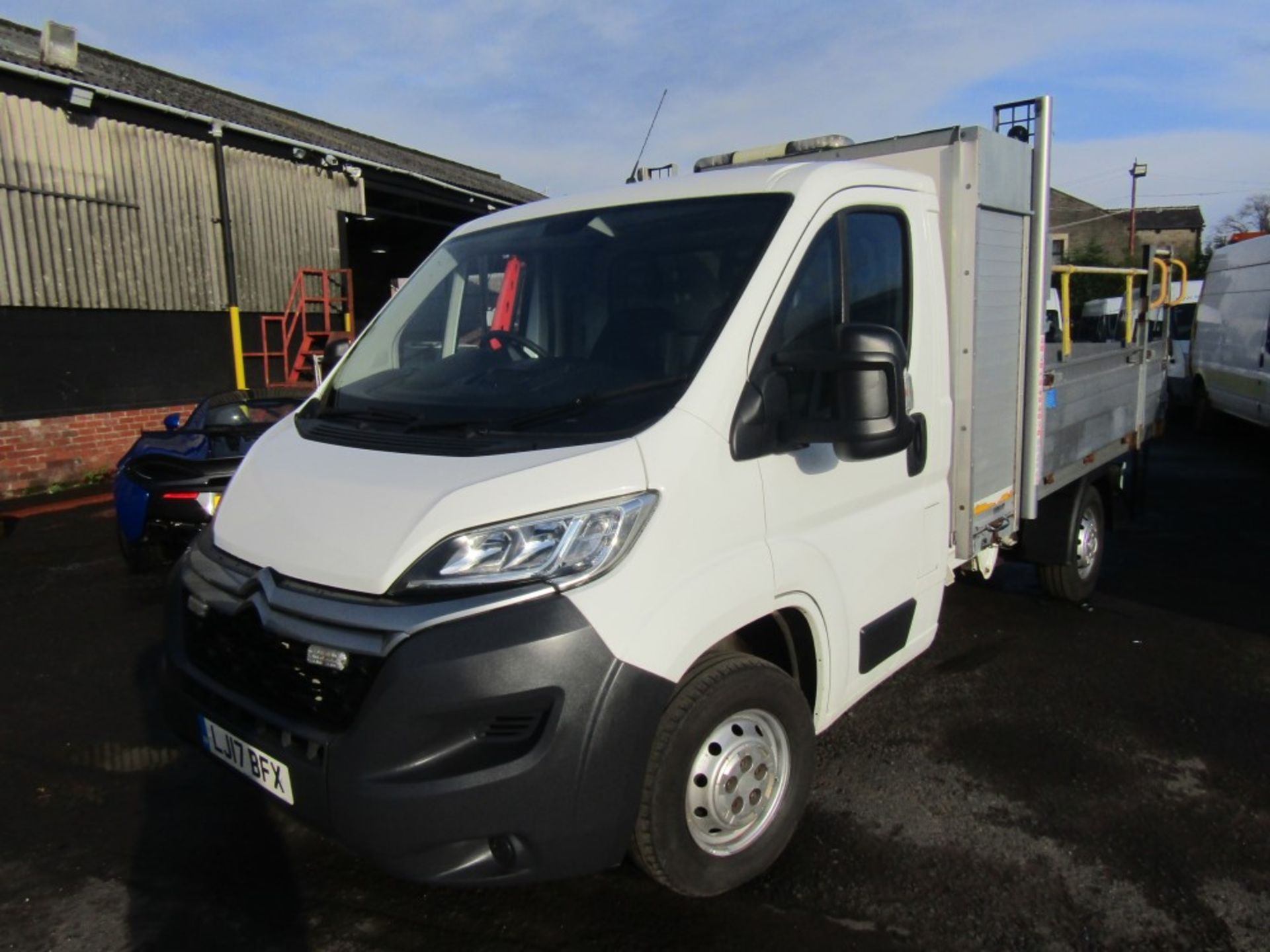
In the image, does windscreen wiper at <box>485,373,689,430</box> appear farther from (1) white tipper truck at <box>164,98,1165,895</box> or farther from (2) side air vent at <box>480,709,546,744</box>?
(2) side air vent at <box>480,709,546,744</box>

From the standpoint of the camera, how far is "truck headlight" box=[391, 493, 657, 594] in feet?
7.51

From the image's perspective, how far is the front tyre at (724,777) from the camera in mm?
2518

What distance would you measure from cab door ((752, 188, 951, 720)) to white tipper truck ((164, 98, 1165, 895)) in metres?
0.01

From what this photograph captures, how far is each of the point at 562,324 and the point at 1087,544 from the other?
415cm

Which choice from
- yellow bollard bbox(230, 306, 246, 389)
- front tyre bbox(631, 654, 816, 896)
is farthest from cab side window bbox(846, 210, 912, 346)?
yellow bollard bbox(230, 306, 246, 389)

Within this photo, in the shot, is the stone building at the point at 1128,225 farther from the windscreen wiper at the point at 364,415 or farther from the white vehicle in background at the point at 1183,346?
the windscreen wiper at the point at 364,415

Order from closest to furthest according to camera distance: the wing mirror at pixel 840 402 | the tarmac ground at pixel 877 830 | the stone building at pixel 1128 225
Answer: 1. the wing mirror at pixel 840 402
2. the tarmac ground at pixel 877 830
3. the stone building at pixel 1128 225

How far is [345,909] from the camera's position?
9.63 ft

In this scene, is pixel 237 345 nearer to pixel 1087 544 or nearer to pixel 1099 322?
pixel 1099 322

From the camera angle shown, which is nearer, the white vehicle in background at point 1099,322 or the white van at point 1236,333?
the white vehicle in background at point 1099,322

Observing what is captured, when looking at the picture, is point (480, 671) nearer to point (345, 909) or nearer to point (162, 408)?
point (345, 909)

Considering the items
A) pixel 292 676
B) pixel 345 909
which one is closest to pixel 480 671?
pixel 292 676

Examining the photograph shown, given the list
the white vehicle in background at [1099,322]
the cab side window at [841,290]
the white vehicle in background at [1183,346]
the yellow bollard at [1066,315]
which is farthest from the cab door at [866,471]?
the white vehicle in background at [1183,346]

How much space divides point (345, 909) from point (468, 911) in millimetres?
403
